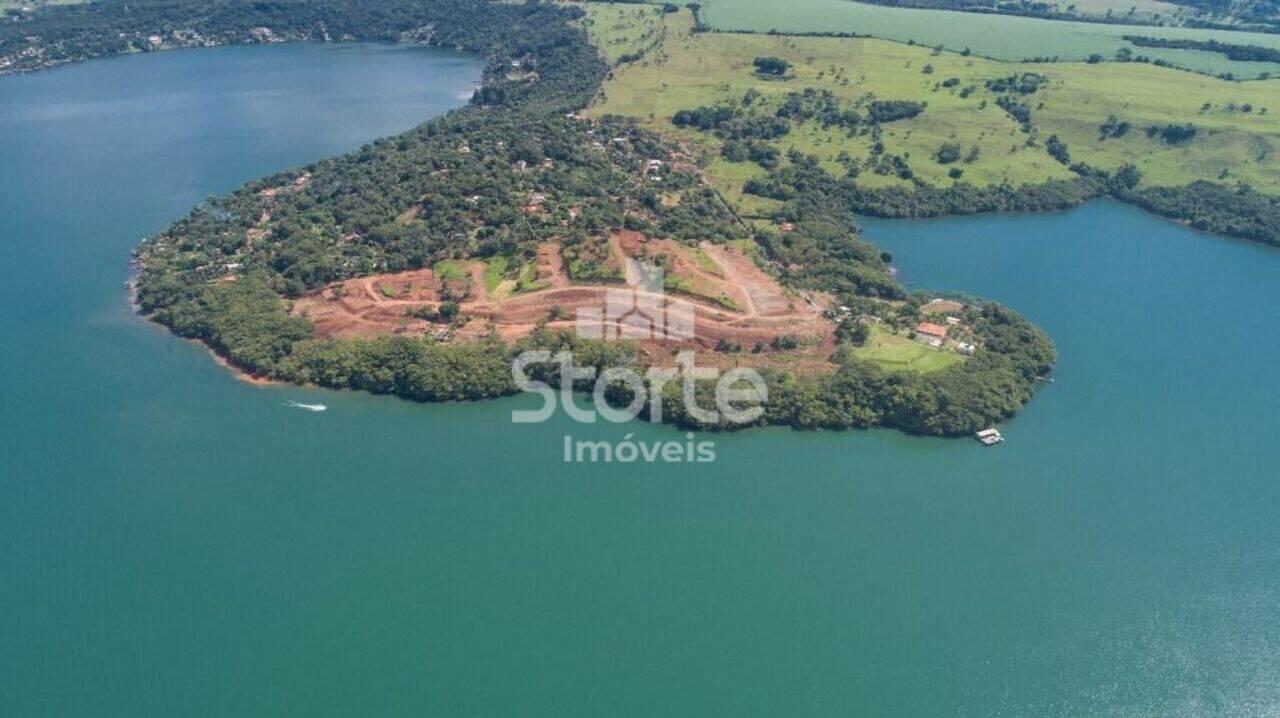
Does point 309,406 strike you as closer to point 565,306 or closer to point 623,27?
point 565,306

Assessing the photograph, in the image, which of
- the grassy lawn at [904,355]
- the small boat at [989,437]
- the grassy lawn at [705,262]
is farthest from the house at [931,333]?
the grassy lawn at [705,262]

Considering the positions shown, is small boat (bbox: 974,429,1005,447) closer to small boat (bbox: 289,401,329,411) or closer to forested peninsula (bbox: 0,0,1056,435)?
forested peninsula (bbox: 0,0,1056,435)

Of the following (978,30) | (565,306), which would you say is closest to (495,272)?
(565,306)

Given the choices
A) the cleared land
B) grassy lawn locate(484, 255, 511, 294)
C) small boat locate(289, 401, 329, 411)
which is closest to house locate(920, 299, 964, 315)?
the cleared land

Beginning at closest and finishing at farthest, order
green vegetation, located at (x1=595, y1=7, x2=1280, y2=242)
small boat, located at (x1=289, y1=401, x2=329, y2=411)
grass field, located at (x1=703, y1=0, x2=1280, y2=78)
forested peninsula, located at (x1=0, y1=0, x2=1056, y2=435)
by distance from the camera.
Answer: small boat, located at (x1=289, y1=401, x2=329, y2=411) < forested peninsula, located at (x1=0, y1=0, x2=1056, y2=435) < green vegetation, located at (x1=595, y1=7, x2=1280, y2=242) < grass field, located at (x1=703, y1=0, x2=1280, y2=78)

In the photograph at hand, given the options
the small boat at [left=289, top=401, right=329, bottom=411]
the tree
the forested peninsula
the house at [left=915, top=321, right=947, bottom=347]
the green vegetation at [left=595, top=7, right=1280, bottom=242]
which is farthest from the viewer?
the tree

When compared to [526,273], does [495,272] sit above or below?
below

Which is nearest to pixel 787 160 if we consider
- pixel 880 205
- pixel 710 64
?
pixel 880 205
